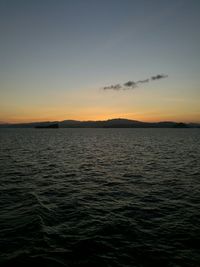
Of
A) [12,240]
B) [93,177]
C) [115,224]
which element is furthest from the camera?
[93,177]

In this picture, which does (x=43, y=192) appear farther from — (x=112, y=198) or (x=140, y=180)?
(x=140, y=180)

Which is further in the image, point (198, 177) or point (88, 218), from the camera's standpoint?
point (198, 177)

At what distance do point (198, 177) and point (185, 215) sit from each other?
13022 millimetres

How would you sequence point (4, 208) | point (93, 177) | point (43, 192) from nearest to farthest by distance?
1. point (4, 208)
2. point (43, 192)
3. point (93, 177)

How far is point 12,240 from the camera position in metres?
11.3

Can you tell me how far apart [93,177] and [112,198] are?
8699 millimetres

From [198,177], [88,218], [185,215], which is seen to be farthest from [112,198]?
[198,177]

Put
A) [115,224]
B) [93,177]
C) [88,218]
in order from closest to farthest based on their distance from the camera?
1. [115,224]
2. [88,218]
3. [93,177]

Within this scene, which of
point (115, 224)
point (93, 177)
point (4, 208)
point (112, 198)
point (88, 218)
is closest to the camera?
point (115, 224)

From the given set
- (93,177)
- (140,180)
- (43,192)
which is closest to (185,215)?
(140,180)

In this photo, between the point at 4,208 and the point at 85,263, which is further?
the point at 4,208

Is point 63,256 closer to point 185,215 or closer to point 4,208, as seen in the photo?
point 4,208

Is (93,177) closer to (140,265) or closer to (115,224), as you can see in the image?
(115,224)

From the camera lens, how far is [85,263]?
9625mm
